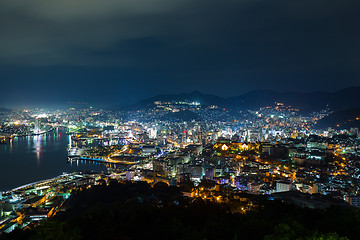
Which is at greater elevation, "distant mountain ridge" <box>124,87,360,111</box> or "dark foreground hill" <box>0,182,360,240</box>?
"distant mountain ridge" <box>124,87,360,111</box>

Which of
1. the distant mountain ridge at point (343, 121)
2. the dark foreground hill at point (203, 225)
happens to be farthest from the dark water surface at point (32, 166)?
the distant mountain ridge at point (343, 121)

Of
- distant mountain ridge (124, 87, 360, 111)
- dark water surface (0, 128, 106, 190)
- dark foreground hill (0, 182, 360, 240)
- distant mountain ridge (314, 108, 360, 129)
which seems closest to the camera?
dark foreground hill (0, 182, 360, 240)

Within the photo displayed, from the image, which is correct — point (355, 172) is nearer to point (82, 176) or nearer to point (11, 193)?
point (82, 176)

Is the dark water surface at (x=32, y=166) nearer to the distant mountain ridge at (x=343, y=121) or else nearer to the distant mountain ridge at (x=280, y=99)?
the distant mountain ridge at (x=343, y=121)

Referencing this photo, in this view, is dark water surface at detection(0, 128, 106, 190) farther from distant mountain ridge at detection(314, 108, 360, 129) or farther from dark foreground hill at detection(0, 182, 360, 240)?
distant mountain ridge at detection(314, 108, 360, 129)

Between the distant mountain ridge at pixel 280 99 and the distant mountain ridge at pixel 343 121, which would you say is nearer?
the distant mountain ridge at pixel 343 121

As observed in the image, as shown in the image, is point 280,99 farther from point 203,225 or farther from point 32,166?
point 203,225

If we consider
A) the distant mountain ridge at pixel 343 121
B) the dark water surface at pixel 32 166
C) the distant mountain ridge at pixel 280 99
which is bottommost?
the dark water surface at pixel 32 166

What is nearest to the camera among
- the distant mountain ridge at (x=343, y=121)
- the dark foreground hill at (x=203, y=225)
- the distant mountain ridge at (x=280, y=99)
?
the dark foreground hill at (x=203, y=225)

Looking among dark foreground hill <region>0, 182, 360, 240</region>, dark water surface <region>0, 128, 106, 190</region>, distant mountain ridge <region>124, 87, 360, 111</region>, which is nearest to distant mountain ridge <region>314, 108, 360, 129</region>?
distant mountain ridge <region>124, 87, 360, 111</region>
